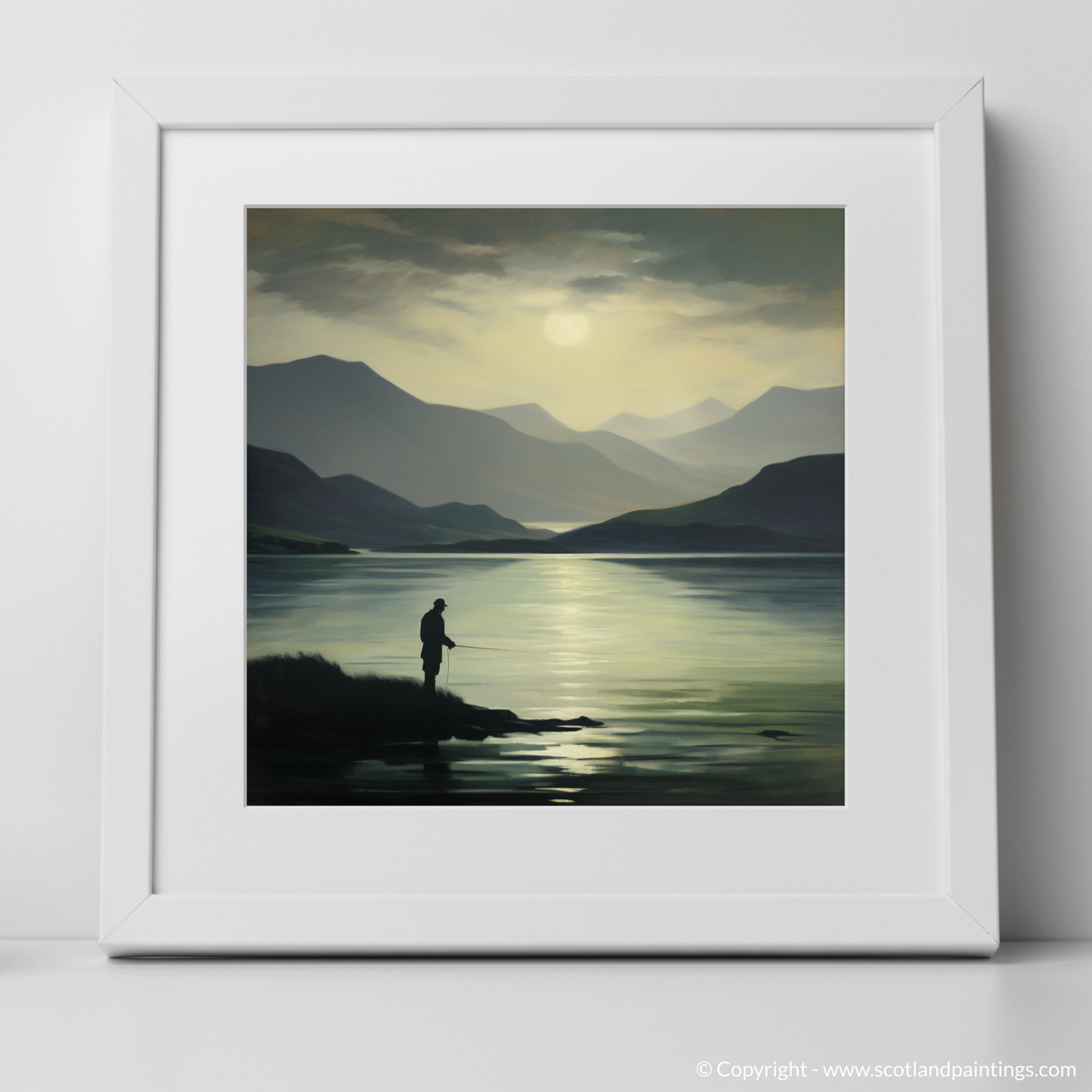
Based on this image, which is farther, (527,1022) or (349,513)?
(349,513)

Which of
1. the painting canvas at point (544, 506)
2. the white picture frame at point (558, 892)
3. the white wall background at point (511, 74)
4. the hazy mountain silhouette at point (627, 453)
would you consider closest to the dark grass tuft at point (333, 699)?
the painting canvas at point (544, 506)

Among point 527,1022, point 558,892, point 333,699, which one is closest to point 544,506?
point 333,699

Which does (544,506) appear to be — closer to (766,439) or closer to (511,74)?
(766,439)

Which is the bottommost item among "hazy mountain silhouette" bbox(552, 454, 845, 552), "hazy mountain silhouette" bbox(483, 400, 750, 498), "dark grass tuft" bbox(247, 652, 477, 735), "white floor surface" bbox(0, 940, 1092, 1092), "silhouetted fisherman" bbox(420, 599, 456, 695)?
"white floor surface" bbox(0, 940, 1092, 1092)

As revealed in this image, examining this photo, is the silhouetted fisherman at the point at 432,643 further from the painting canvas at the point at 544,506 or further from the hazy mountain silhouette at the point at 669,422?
the hazy mountain silhouette at the point at 669,422

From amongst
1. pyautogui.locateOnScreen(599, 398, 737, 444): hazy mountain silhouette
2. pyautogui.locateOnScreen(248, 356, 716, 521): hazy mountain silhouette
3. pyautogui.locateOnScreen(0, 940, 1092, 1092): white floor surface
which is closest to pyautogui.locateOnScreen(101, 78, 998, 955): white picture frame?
pyautogui.locateOnScreen(0, 940, 1092, 1092): white floor surface

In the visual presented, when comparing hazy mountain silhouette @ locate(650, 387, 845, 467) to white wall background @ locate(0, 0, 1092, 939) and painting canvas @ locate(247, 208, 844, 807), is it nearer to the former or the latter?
painting canvas @ locate(247, 208, 844, 807)
